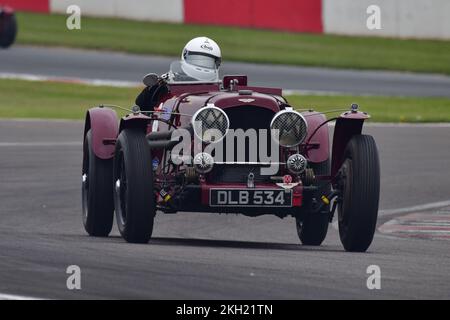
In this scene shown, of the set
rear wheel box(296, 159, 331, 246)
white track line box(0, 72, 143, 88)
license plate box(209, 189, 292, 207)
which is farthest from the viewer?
white track line box(0, 72, 143, 88)

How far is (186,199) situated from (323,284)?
8.18 ft

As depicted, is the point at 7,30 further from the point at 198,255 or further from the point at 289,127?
the point at 198,255

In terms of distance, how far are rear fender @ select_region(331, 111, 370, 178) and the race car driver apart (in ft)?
5.07

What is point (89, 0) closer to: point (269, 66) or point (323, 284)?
point (269, 66)

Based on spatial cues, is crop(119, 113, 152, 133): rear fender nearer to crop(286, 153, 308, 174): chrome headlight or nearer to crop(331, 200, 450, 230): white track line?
crop(286, 153, 308, 174): chrome headlight

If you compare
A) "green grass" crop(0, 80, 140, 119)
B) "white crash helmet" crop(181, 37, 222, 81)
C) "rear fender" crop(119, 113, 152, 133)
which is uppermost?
"white crash helmet" crop(181, 37, 222, 81)

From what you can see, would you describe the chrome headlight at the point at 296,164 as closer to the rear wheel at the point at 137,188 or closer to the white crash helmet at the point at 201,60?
the rear wheel at the point at 137,188

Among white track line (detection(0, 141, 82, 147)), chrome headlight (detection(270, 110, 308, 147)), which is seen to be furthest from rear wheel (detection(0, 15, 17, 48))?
chrome headlight (detection(270, 110, 308, 147))

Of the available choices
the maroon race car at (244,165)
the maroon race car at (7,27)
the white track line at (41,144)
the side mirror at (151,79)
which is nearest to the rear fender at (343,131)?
the maroon race car at (244,165)

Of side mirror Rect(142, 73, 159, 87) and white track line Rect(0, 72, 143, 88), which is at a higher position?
side mirror Rect(142, 73, 159, 87)

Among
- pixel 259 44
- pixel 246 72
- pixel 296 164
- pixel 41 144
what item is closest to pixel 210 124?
pixel 296 164

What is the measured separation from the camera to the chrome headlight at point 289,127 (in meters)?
10.7

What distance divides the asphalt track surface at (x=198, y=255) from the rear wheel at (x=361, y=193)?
19 cm

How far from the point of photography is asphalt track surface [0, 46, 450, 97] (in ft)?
90.8
